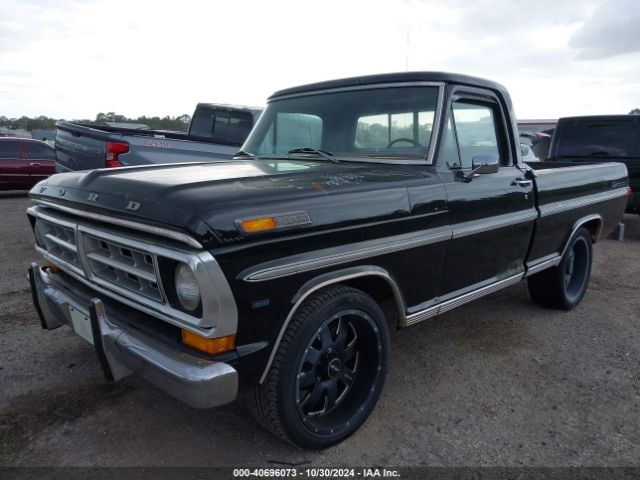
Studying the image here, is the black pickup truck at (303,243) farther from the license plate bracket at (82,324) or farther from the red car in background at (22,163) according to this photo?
the red car in background at (22,163)

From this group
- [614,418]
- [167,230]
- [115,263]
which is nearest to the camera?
[167,230]

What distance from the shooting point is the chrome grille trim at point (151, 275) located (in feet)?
6.57

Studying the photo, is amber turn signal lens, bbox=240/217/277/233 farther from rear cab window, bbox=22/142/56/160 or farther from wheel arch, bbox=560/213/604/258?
rear cab window, bbox=22/142/56/160

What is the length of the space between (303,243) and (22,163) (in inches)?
505

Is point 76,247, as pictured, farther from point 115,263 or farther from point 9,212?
point 9,212

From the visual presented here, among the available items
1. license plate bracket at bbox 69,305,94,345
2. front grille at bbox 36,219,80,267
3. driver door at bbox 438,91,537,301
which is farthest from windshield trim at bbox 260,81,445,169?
license plate bracket at bbox 69,305,94,345

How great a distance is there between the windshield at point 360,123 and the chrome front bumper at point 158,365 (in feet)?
5.92

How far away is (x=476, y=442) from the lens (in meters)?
2.70

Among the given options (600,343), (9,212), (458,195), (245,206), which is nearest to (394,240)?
(458,195)

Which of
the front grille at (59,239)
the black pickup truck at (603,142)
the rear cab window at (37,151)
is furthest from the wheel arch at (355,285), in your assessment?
the rear cab window at (37,151)

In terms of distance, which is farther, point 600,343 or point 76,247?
point 600,343

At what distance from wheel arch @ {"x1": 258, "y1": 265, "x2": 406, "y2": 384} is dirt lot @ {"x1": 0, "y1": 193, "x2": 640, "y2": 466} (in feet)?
2.12

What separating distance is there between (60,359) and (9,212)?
8.22 m

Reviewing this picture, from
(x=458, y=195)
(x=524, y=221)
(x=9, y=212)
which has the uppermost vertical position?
(x=458, y=195)
